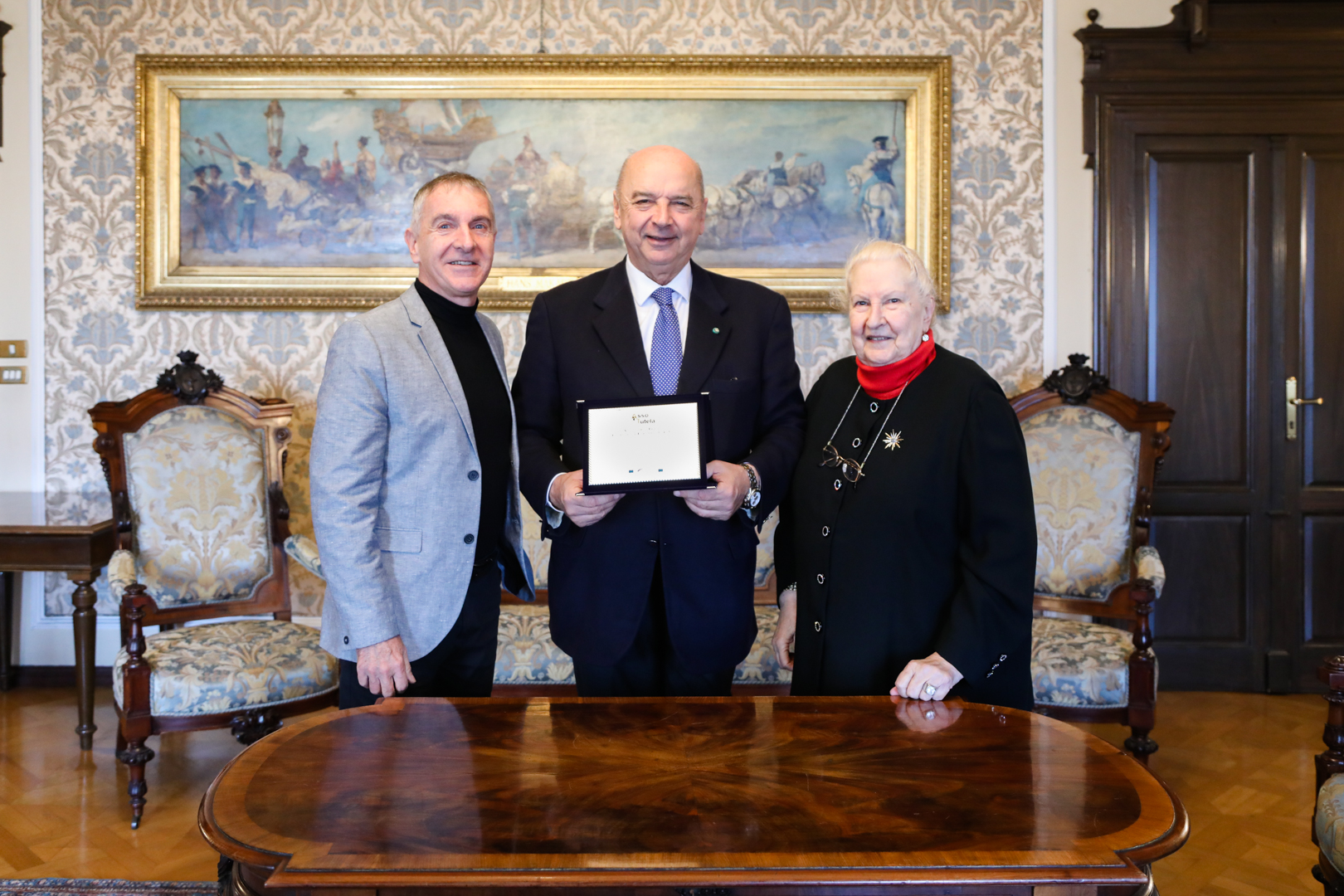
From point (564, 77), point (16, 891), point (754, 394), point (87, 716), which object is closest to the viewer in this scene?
point (754, 394)

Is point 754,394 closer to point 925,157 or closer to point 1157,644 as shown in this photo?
point 925,157

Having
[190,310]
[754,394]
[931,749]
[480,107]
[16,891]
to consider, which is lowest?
[16,891]

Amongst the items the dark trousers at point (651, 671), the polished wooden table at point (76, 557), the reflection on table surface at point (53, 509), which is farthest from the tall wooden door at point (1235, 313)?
the reflection on table surface at point (53, 509)

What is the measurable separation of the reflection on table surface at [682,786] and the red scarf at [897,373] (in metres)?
0.61

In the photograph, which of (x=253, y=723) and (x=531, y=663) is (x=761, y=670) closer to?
(x=531, y=663)

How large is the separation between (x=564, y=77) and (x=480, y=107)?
0.40m

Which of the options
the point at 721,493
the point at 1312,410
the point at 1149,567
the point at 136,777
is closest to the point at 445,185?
the point at 721,493

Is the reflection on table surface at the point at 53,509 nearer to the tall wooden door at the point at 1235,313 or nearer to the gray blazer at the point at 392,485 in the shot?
the gray blazer at the point at 392,485

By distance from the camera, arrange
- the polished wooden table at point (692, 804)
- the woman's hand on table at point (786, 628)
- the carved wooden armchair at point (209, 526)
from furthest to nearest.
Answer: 1. the carved wooden armchair at point (209, 526)
2. the woman's hand on table at point (786, 628)
3. the polished wooden table at point (692, 804)

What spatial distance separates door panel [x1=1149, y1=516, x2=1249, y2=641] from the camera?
420 cm

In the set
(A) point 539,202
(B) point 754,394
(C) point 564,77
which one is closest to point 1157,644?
(B) point 754,394

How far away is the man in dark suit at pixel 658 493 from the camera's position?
6.02 feet

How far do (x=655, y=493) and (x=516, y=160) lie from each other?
2.69 meters

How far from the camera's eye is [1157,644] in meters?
4.20
